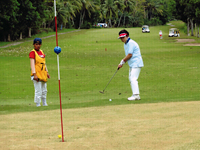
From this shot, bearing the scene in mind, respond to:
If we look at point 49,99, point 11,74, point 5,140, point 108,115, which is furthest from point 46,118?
point 11,74

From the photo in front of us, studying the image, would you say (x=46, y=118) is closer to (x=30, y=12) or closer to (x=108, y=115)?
(x=108, y=115)

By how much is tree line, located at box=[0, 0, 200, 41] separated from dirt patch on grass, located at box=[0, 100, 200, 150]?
2966cm

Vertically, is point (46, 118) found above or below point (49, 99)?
above

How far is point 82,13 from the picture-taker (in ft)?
373

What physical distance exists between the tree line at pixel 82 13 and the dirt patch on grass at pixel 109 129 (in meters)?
29.7

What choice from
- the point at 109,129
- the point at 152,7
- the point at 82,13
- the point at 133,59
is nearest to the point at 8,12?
the point at 133,59

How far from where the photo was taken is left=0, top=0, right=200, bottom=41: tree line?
1949 inches

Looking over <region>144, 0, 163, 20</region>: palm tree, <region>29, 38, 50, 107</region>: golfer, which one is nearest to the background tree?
<region>29, 38, 50, 107</region>: golfer

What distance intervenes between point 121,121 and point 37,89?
4.26m

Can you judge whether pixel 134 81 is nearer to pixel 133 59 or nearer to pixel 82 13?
pixel 133 59

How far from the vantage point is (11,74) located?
21766mm

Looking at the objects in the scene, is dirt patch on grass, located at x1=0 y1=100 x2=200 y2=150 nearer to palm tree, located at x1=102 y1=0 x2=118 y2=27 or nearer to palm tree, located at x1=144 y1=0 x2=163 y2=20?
palm tree, located at x1=102 y1=0 x2=118 y2=27

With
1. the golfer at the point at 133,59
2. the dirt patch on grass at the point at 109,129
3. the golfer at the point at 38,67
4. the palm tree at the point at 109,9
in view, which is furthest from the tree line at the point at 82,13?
the dirt patch on grass at the point at 109,129

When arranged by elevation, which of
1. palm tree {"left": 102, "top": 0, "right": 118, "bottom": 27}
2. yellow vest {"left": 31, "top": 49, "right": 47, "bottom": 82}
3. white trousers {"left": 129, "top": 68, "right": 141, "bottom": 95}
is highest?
palm tree {"left": 102, "top": 0, "right": 118, "bottom": 27}
